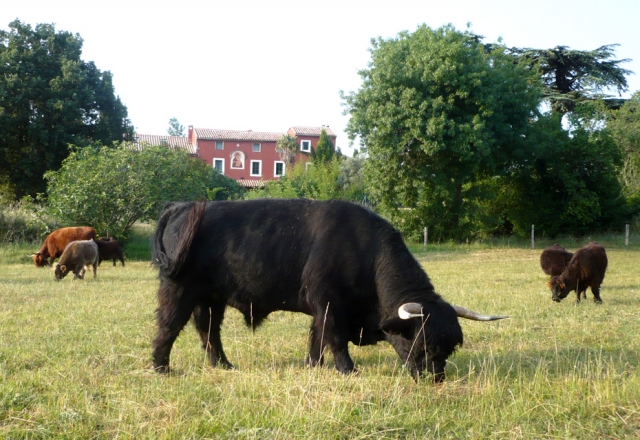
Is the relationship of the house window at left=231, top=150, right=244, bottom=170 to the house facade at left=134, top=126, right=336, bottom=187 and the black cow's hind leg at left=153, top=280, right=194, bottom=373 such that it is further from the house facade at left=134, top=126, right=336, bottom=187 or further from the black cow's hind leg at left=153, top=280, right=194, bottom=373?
the black cow's hind leg at left=153, top=280, right=194, bottom=373

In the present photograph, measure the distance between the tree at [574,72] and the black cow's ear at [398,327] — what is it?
132 ft

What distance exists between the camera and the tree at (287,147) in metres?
71.6

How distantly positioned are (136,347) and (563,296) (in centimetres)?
815

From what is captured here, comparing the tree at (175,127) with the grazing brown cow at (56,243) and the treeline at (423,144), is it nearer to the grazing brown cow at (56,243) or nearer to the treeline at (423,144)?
Result: the treeline at (423,144)

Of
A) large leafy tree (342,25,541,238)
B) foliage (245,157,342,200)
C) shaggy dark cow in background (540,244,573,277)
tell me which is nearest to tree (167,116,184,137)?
foliage (245,157,342,200)

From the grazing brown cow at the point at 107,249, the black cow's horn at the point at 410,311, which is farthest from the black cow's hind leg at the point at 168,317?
the grazing brown cow at the point at 107,249

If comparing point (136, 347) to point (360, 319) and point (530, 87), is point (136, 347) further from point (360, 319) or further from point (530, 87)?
point (530, 87)

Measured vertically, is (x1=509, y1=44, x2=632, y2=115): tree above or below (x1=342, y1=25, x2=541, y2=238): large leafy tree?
above

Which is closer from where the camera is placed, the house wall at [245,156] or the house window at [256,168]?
the house wall at [245,156]

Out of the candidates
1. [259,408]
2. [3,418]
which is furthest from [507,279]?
[3,418]

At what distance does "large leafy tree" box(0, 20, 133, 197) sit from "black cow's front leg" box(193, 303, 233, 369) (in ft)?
112

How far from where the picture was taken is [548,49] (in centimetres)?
4366

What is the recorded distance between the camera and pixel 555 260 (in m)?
15.0

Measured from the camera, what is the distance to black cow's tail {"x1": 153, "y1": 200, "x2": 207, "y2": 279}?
21.4 feet
